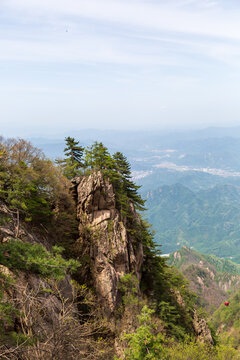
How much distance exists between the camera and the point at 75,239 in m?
24.1

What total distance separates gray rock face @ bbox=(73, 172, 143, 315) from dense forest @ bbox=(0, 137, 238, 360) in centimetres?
14

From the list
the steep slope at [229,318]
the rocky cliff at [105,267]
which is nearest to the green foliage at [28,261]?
the rocky cliff at [105,267]

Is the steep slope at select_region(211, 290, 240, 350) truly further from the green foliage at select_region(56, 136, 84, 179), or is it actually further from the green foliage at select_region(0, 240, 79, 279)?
the green foliage at select_region(0, 240, 79, 279)

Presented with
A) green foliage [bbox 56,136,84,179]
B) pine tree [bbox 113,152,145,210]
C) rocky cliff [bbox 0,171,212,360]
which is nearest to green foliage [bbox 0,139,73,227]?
rocky cliff [bbox 0,171,212,360]

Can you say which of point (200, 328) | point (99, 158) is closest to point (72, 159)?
point (99, 158)

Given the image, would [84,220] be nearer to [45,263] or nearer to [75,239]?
[75,239]

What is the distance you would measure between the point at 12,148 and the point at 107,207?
11.2 meters

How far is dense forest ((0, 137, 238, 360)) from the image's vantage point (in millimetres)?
10352

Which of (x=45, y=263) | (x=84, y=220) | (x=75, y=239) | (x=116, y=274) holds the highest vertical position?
(x=45, y=263)

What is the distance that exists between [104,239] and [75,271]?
10.7 meters

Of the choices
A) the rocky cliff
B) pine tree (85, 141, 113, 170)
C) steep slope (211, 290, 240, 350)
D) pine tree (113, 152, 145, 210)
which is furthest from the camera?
steep slope (211, 290, 240, 350)

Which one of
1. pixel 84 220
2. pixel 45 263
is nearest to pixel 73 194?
pixel 84 220

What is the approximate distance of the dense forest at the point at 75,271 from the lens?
34.0ft

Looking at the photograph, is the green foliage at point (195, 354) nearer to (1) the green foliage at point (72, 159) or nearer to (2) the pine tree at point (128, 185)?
(2) the pine tree at point (128, 185)
